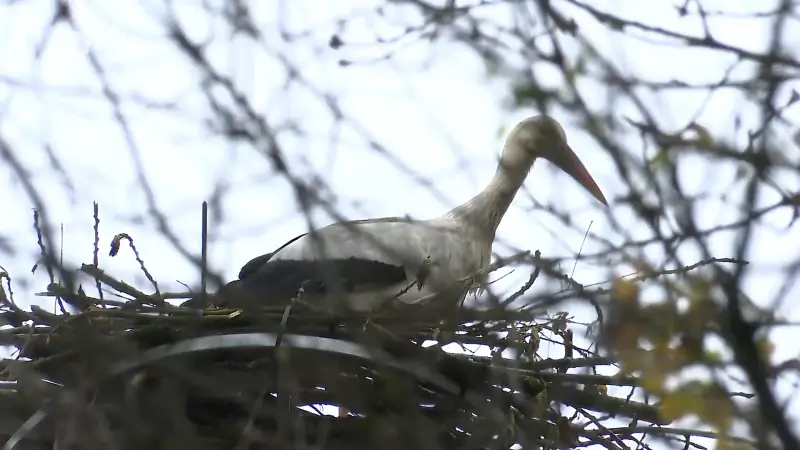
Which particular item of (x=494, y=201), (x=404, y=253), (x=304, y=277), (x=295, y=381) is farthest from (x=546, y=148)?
(x=295, y=381)

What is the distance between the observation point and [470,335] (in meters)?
2.72

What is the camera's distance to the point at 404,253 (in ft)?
10.9

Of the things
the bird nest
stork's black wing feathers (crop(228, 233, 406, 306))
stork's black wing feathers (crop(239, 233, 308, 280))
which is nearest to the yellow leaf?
the bird nest

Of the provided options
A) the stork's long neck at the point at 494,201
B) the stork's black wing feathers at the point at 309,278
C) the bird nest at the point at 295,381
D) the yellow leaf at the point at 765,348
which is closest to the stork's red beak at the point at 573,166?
the stork's long neck at the point at 494,201

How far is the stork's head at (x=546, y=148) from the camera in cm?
407

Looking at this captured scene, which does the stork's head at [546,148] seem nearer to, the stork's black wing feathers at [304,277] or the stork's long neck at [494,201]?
the stork's long neck at [494,201]

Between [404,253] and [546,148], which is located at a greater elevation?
[546,148]

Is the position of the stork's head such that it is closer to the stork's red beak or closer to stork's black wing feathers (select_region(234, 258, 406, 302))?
the stork's red beak

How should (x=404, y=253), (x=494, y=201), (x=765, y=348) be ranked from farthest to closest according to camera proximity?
(x=494, y=201) < (x=404, y=253) < (x=765, y=348)

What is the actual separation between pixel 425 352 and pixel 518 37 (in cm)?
A: 109

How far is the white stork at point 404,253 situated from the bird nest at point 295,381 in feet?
1.48

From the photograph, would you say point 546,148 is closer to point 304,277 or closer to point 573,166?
point 573,166

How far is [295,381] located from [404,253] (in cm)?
128

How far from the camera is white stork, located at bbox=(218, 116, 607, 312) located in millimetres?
3318
